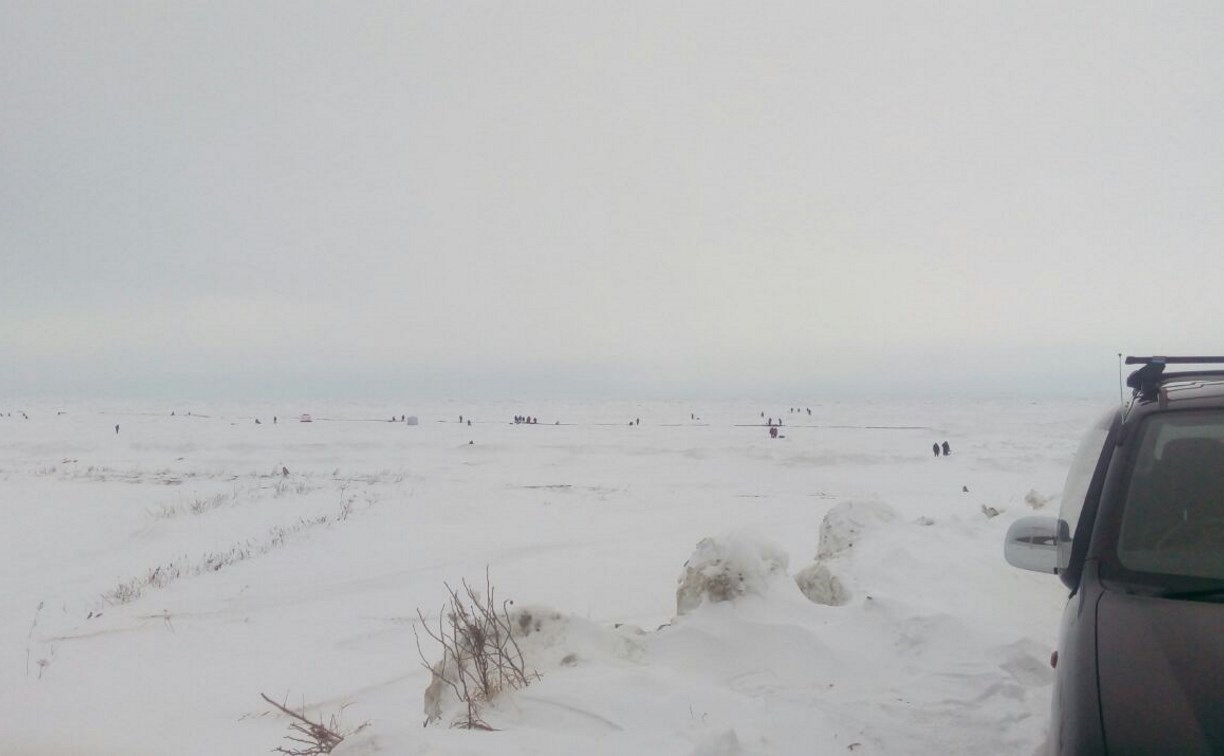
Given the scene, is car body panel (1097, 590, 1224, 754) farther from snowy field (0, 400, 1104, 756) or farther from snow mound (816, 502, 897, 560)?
snow mound (816, 502, 897, 560)

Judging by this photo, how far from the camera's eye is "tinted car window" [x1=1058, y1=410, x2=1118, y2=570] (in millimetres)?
2740

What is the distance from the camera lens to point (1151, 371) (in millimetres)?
2795

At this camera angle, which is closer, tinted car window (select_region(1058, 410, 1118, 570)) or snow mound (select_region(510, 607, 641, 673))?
tinted car window (select_region(1058, 410, 1118, 570))

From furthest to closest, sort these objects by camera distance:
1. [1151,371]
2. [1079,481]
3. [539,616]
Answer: [539,616] → [1079,481] → [1151,371]

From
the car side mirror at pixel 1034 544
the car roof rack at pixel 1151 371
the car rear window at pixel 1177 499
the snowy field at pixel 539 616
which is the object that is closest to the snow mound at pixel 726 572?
the snowy field at pixel 539 616

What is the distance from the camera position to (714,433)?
50812mm

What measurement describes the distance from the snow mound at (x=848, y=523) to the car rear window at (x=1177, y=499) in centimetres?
634

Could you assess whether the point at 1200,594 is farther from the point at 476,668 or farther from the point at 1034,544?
the point at 476,668

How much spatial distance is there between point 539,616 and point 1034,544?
3.00 m

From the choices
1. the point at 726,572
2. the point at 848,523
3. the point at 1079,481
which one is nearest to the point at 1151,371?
the point at 1079,481

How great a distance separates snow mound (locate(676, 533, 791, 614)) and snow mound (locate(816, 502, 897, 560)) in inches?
123

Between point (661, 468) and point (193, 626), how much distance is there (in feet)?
74.2

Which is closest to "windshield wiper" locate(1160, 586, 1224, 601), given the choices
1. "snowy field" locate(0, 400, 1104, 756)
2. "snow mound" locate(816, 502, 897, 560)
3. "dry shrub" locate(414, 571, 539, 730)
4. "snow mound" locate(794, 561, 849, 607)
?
"snowy field" locate(0, 400, 1104, 756)

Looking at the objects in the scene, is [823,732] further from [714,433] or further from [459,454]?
[714,433]
